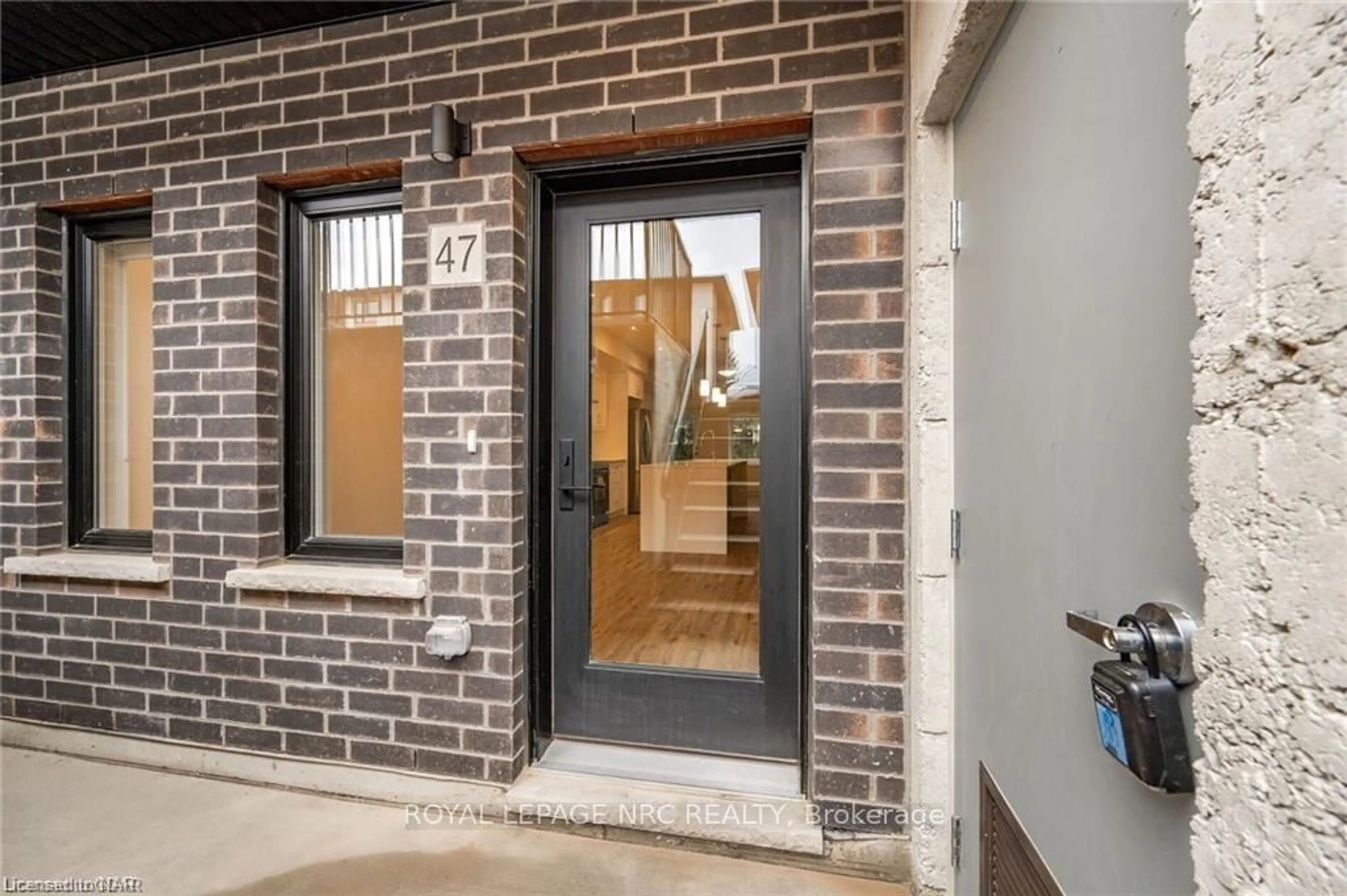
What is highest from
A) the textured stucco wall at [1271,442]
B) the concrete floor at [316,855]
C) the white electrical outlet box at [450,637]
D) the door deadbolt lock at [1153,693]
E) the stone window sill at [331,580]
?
the textured stucco wall at [1271,442]

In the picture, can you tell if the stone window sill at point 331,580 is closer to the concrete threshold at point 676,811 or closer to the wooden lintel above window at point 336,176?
the concrete threshold at point 676,811

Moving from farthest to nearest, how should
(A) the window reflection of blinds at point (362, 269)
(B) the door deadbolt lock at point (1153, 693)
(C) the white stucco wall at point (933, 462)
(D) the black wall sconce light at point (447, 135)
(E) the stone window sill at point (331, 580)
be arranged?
(A) the window reflection of blinds at point (362, 269) < (E) the stone window sill at point (331, 580) < (D) the black wall sconce light at point (447, 135) < (C) the white stucco wall at point (933, 462) < (B) the door deadbolt lock at point (1153, 693)

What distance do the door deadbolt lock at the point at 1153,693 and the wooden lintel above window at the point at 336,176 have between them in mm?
2454

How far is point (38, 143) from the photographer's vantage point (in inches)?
93.7

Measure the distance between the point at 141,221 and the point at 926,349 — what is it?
327cm

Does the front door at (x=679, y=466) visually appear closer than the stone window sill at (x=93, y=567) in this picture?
Yes

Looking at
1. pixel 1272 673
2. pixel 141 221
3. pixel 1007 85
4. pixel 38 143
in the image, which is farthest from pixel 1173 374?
pixel 38 143

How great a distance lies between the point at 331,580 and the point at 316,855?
875 mm

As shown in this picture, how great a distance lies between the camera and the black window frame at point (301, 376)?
7.36 ft

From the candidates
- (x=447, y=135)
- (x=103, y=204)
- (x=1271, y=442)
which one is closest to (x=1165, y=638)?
(x=1271, y=442)

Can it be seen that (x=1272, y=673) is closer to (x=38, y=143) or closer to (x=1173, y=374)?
(x=1173, y=374)

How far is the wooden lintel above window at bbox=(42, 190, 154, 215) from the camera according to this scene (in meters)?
2.30

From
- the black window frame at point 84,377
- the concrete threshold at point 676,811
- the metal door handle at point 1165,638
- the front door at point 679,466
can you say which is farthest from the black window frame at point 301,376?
the metal door handle at point 1165,638

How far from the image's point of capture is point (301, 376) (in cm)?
227
